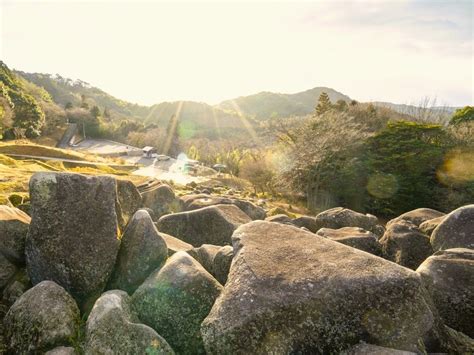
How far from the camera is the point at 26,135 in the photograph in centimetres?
8300

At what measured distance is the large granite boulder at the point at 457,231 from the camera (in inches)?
407

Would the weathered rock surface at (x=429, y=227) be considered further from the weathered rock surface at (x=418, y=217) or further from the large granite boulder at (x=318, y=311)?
the large granite boulder at (x=318, y=311)

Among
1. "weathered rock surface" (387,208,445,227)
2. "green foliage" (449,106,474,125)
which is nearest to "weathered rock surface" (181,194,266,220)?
"weathered rock surface" (387,208,445,227)

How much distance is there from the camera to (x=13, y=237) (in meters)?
8.30

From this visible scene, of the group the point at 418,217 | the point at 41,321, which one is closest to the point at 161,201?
the point at 41,321

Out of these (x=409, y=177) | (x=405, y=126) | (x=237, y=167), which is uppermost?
(x=405, y=126)

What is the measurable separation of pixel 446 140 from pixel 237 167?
45.2 meters

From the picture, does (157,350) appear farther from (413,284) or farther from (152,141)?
(152,141)

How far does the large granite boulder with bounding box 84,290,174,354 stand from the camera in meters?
6.01

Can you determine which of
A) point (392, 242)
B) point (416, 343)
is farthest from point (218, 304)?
point (392, 242)

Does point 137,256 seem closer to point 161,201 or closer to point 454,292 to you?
point 454,292

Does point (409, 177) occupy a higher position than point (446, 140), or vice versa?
point (446, 140)

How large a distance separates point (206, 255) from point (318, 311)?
4.00 m

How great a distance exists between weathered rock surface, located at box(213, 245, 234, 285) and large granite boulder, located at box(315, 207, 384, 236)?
10503 millimetres
